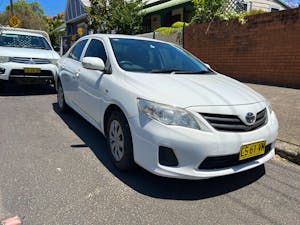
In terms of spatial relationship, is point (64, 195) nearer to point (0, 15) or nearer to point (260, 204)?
point (260, 204)

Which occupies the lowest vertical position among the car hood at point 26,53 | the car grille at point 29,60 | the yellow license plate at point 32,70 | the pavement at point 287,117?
the pavement at point 287,117

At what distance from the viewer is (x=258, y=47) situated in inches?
336

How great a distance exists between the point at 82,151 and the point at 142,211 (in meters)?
1.62

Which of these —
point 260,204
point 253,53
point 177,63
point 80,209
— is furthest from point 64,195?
point 253,53

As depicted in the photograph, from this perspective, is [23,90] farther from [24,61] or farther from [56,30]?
[56,30]

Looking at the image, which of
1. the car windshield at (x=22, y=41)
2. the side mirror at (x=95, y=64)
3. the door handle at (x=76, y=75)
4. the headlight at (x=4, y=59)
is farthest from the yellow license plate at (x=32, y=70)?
the side mirror at (x=95, y=64)

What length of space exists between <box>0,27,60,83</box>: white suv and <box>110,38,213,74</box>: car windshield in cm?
387

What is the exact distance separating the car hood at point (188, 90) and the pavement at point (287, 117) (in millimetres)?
1141

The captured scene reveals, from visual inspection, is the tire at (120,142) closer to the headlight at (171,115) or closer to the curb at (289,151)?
the headlight at (171,115)

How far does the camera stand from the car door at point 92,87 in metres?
3.70

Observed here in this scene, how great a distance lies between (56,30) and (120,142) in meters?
38.3

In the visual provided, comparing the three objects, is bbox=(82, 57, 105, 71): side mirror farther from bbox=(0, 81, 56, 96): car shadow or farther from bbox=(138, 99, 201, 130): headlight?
bbox=(0, 81, 56, 96): car shadow

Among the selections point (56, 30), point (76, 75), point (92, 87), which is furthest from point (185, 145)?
point (56, 30)

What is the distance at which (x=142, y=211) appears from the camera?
2582mm
